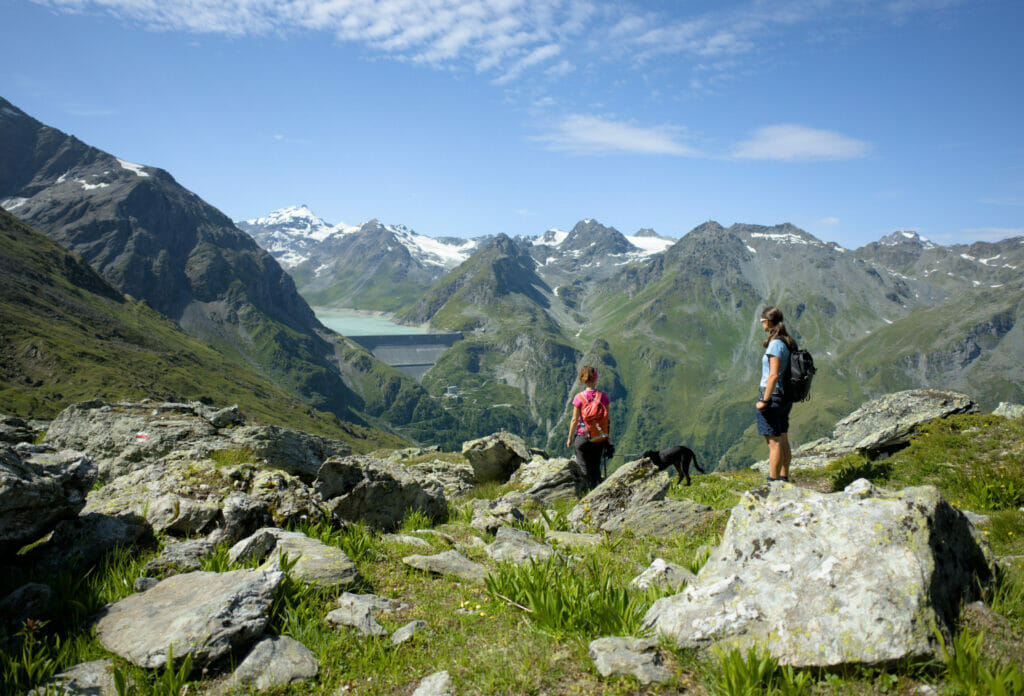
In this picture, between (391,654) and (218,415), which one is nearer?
(391,654)

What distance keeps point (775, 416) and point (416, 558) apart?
27.4ft

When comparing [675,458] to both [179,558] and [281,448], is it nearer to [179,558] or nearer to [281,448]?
[281,448]

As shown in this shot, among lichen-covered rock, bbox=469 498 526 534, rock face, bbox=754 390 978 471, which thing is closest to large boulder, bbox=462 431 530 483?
lichen-covered rock, bbox=469 498 526 534

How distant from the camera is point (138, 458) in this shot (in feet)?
46.8

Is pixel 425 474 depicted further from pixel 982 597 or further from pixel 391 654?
pixel 982 597

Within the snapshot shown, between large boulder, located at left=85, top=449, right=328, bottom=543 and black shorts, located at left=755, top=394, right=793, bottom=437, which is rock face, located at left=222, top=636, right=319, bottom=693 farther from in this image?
black shorts, located at left=755, top=394, right=793, bottom=437

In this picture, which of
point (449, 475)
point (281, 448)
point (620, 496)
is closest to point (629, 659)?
point (620, 496)

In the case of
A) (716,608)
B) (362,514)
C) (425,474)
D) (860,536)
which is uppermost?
(860,536)

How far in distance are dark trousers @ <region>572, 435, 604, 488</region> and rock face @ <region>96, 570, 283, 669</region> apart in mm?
10303

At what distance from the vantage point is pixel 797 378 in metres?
11.6

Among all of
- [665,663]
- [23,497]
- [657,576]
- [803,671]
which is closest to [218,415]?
[23,497]

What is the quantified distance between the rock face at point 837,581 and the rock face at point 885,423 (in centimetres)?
1394

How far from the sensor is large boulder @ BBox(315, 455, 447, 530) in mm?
11898

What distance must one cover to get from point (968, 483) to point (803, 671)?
1174 centimetres
